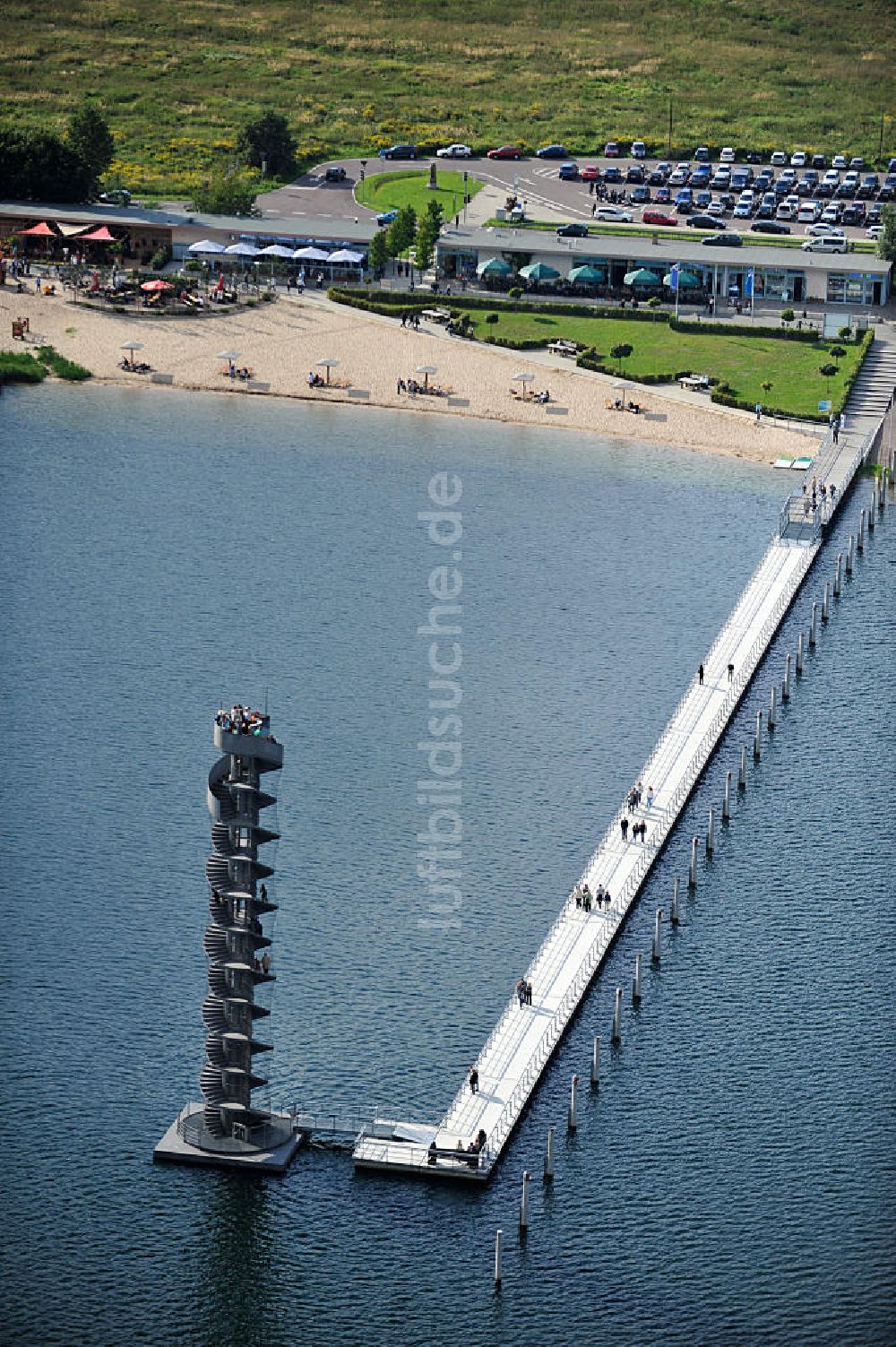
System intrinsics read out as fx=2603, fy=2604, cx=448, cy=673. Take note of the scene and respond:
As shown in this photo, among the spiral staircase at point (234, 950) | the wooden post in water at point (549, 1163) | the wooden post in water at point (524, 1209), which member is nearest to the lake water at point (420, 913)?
the wooden post in water at point (524, 1209)

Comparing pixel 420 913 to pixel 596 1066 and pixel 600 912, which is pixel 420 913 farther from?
pixel 596 1066

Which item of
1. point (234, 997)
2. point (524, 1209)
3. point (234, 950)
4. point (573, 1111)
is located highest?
point (234, 950)

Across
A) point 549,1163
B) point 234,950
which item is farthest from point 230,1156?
point 549,1163

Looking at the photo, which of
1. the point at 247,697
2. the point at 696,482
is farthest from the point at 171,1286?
the point at 696,482

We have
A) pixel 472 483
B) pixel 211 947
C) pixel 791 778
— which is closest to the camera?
pixel 211 947

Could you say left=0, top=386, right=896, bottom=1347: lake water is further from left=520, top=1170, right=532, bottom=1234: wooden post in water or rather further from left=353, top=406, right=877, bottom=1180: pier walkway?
left=353, top=406, right=877, bottom=1180: pier walkway

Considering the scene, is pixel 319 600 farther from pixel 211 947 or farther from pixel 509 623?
pixel 211 947

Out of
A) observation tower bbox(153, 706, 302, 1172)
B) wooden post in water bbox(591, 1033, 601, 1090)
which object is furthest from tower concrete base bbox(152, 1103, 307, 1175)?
wooden post in water bbox(591, 1033, 601, 1090)
